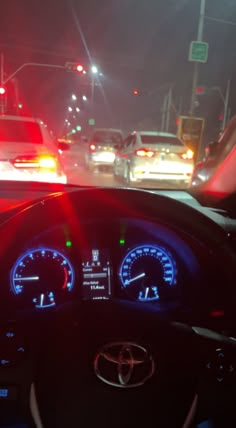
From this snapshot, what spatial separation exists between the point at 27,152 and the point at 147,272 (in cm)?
480

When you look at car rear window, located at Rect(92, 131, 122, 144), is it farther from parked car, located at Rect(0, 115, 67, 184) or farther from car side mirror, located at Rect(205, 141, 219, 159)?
car side mirror, located at Rect(205, 141, 219, 159)

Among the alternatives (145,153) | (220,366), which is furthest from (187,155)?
(220,366)

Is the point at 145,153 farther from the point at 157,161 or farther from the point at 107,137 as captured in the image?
the point at 107,137

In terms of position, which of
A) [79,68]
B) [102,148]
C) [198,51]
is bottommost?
[102,148]

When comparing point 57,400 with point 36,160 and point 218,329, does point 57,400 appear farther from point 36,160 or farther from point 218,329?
point 36,160

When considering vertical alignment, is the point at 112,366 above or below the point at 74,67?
below

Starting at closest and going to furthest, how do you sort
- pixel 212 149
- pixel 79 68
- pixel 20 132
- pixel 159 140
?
pixel 212 149 → pixel 20 132 → pixel 159 140 → pixel 79 68

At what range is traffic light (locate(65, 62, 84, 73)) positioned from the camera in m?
26.8

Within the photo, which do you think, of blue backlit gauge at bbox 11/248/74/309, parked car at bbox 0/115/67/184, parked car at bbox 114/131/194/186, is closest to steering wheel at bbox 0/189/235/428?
blue backlit gauge at bbox 11/248/74/309

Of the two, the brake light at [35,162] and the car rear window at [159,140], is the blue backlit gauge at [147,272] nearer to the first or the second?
the brake light at [35,162]

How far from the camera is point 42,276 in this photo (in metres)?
2.96

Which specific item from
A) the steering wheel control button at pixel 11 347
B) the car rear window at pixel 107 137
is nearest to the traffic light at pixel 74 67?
the car rear window at pixel 107 137

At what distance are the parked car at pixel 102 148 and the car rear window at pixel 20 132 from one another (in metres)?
10.2

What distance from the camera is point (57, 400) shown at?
2.47m
